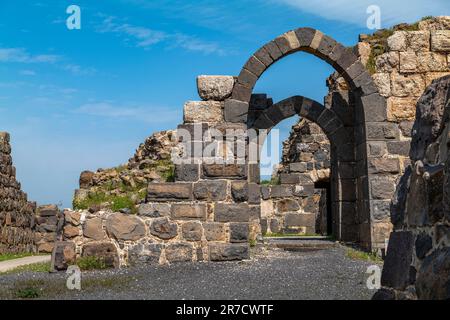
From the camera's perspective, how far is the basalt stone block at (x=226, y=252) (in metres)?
7.45

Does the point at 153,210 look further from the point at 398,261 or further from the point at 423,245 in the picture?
the point at 423,245

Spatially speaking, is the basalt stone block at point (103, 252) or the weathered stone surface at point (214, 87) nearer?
the basalt stone block at point (103, 252)

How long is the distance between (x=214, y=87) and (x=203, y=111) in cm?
42

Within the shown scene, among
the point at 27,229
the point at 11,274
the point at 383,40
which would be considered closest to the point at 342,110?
the point at 383,40

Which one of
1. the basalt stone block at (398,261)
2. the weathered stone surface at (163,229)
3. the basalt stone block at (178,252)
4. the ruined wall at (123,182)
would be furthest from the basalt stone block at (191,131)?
the basalt stone block at (398,261)

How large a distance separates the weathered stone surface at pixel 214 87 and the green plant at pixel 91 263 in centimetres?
285

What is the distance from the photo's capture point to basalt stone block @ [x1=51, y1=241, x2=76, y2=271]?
7.00 metres

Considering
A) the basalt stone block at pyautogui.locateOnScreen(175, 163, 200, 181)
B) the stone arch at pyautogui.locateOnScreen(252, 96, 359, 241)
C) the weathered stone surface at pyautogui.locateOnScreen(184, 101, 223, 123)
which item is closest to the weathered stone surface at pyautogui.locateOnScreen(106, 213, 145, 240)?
the basalt stone block at pyautogui.locateOnScreen(175, 163, 200, 181)

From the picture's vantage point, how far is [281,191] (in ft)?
54.9

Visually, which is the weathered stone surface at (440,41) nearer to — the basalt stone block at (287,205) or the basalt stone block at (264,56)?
the basalt stone block at (264,56)

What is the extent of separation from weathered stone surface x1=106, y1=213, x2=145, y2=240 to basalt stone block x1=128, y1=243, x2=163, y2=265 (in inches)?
5.6

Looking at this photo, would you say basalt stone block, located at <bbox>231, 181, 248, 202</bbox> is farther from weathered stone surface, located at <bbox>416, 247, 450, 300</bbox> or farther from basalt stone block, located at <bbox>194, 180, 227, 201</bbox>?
weathered stone surface, located at <bbox>416, 247, 450, 300</bbox>

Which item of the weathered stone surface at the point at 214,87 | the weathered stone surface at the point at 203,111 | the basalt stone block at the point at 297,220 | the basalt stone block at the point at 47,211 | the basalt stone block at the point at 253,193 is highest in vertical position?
the weathered stone surface at the point at 214,87

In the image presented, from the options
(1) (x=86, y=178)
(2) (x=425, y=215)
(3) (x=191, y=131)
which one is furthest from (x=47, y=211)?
(2) (x=425, y=215)
